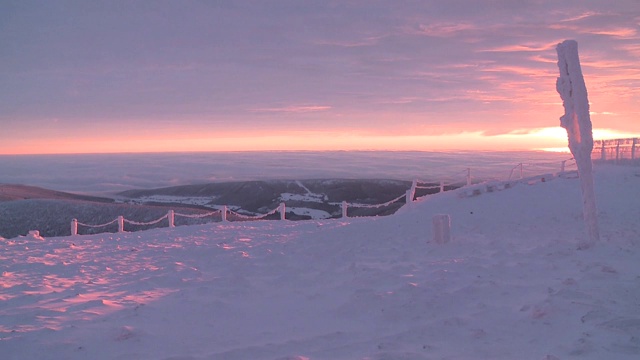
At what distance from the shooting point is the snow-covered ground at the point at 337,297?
16.1 ft

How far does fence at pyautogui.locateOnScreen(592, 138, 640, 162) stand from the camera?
22688 millimetres

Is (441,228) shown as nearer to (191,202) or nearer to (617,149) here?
(617,149)

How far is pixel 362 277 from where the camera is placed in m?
7.74

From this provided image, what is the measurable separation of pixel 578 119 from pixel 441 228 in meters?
3.22

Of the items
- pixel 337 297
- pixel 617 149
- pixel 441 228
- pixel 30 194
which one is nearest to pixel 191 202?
pixel 30 194

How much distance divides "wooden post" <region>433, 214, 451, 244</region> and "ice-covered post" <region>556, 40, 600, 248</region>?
2.51 m

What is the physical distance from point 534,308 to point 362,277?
9.36 ft

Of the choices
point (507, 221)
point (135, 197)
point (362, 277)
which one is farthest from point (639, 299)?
point (135, 197)

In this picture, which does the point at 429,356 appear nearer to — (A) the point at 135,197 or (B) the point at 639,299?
(B) the point at 639,299

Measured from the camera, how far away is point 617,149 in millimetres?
23641

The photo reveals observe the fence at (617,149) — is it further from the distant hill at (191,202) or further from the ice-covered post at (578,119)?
the ice-covered post at (578,119)

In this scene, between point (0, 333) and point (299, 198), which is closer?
point (0, 333)

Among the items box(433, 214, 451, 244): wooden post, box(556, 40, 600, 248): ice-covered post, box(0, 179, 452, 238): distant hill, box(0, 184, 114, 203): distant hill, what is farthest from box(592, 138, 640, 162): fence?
box(0, 184, 114, 203): distant hill

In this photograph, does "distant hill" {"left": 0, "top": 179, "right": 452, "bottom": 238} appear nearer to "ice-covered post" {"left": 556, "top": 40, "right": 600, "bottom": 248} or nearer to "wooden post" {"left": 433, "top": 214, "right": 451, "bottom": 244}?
"wooden post" {"left": 433, "top": 214, "right": 451, "bottom": 244}
